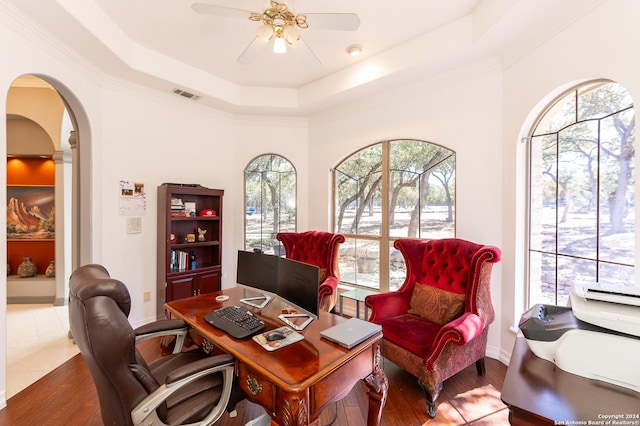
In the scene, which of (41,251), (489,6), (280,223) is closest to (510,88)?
(489,6)

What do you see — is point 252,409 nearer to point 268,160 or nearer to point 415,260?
point 415,260

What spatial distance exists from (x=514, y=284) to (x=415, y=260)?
2.85 feet

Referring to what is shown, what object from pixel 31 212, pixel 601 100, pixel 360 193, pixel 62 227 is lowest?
pixel 62 227

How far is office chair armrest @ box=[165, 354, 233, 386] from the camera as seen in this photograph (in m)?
1.26

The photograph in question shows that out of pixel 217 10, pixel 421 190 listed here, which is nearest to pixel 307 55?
pixel 217 10

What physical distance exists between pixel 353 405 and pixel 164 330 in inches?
56.6

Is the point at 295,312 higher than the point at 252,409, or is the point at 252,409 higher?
the point at 295,312

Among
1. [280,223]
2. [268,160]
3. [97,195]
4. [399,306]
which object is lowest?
[399,306]

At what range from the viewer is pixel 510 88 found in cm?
269

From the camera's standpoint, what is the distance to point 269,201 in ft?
14.8

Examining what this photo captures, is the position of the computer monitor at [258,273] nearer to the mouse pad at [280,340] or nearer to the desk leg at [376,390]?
the mouse pad at [280,340]

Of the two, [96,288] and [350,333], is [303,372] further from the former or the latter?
[96,288]

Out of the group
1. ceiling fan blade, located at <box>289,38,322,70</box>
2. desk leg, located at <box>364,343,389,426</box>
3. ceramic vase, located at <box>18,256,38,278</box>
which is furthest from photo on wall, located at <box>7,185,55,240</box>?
desk leg, located at <box>364,343,389,426</box>

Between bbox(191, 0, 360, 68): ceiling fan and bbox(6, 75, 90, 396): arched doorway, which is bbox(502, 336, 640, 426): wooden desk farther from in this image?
bbox(6, 75, 90, 396): arched doorway
